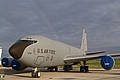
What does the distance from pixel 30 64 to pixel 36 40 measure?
7.33 feet

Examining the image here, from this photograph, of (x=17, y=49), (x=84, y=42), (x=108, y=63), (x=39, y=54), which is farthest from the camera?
(x=84, y=42)

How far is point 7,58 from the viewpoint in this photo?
28594 mm

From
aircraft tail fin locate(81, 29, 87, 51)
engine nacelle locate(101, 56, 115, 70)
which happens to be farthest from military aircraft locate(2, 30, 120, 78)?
aircraft tail fin locate(81, 29, 87, 51)

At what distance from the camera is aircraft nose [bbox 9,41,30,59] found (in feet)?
57.6

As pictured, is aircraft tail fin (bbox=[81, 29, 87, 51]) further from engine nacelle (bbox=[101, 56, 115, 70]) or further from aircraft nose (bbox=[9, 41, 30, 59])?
aircraft nose (bbox=[9, 41, 30, 59])

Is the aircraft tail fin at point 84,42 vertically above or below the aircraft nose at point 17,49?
above

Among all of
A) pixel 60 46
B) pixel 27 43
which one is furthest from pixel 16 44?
pixel 60 46

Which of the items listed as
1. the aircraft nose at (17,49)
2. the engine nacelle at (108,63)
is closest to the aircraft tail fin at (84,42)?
the engine nacelle at (108,63)

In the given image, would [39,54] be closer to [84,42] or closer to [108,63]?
[108,63]

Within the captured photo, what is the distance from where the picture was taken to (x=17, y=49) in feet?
57.9

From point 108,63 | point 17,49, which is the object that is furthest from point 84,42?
point 17,49

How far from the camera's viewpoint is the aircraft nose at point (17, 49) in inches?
691

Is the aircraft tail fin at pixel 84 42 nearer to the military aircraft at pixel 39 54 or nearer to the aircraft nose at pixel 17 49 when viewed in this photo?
the military aircraft at pixel 39 54

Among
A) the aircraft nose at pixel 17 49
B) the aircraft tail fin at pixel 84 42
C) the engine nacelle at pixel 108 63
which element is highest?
the aircraft tail fin at pixel 84 42
